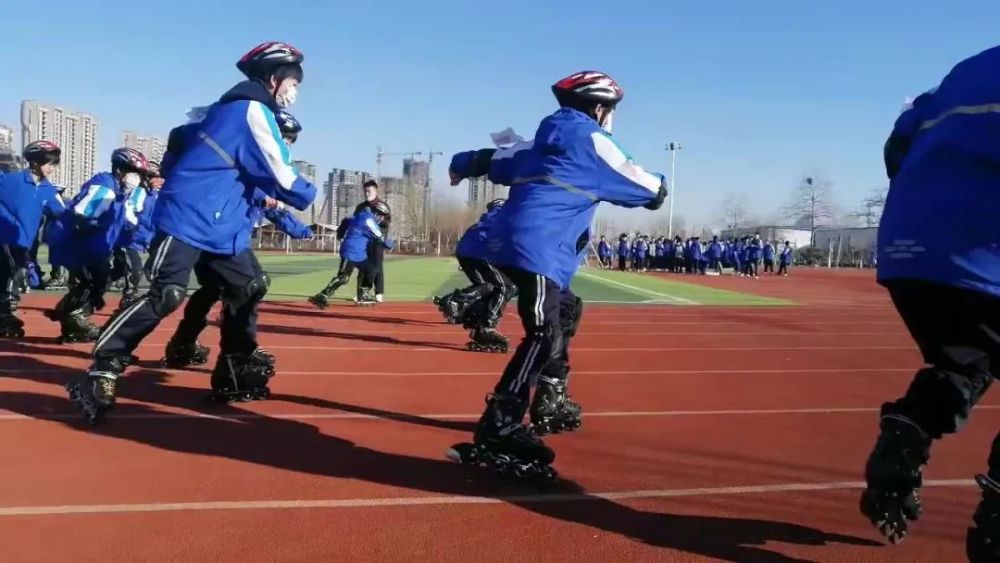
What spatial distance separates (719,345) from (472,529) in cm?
704

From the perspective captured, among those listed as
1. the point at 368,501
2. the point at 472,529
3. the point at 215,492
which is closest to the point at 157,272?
the point at 215,492

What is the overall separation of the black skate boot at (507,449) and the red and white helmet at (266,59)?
267 centimetres

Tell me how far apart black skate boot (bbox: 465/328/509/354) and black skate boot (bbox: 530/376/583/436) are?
12.2 feet

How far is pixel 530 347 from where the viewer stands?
3990mm

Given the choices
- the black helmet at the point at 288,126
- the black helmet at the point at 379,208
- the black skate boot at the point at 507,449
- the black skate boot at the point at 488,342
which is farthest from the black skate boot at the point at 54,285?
the black skate boot at the point at 507,449

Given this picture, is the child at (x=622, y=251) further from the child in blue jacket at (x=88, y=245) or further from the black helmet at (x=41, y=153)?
the child in blue jacket at (x=88, y=245)

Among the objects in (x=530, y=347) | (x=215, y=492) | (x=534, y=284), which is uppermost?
(x=534, y=284)

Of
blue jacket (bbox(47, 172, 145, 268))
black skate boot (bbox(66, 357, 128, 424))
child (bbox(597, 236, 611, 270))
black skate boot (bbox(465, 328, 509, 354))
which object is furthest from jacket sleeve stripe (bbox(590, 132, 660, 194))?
child (bbox(597, 236, 611, 270))

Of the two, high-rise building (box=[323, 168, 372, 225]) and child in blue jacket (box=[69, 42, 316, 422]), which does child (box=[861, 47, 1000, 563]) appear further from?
high-rise building (box=[323, 168, 372, 225])

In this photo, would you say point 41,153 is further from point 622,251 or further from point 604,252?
point 604,252

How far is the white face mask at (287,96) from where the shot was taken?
5.07 meters

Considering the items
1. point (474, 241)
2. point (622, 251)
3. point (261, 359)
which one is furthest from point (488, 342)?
point (622, 251)

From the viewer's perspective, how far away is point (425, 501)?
136 inches

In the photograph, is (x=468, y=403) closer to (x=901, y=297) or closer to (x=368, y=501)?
(x=368, y=501)
